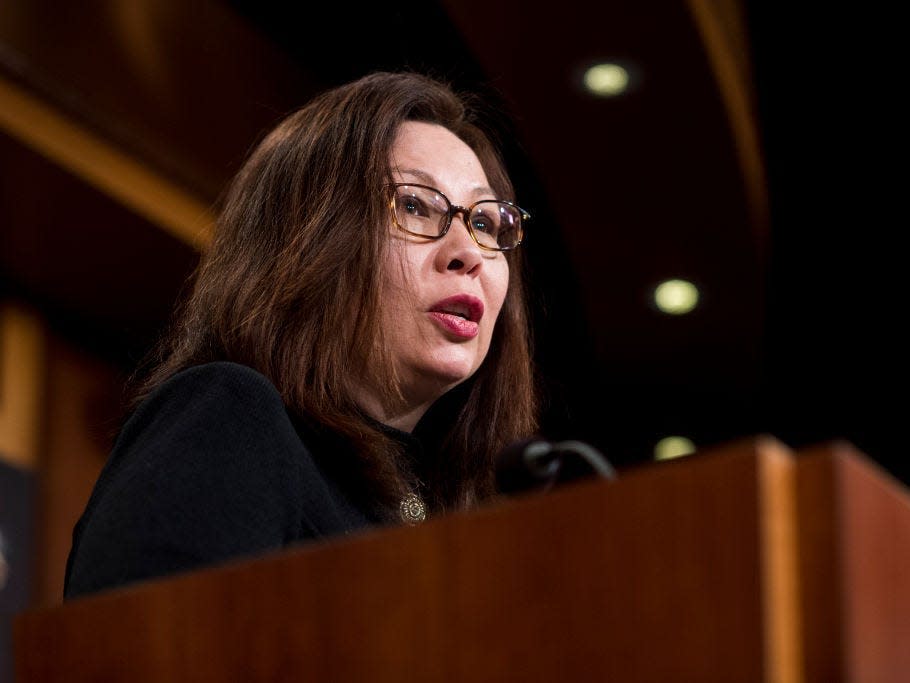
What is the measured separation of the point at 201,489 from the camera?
2.99ft

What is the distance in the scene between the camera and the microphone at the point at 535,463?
821 mm

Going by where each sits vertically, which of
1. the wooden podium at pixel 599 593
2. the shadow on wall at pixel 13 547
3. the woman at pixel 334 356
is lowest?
the wooden podium at pixel 599 593

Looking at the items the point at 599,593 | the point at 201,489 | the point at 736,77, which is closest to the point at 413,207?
the point at 201,489

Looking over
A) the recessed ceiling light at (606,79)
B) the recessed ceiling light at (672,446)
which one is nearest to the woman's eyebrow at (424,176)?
the recessed ceiling light at (606,79)

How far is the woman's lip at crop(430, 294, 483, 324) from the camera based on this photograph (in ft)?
4.54

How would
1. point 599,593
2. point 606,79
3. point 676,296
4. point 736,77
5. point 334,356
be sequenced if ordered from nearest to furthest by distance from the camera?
point 599,593
point 334,356
point 606,79
point 736,77
point 676,296

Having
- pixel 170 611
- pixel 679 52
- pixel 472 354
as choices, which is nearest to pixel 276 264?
pixel 472 354

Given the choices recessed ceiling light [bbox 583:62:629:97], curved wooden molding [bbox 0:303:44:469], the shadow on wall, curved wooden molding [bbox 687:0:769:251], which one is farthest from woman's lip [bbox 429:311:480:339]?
curved wooden molding [bbox 0:303:44:469]

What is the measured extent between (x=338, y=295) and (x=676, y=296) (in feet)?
9.47

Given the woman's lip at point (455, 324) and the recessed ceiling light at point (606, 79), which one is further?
the recessed ceiling light at point (606, 79)

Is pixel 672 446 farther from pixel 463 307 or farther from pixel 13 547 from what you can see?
pixel 463 307

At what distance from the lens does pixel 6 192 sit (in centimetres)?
346

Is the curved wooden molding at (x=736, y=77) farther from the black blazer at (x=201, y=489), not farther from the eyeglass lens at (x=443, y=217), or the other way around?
the black blazer at (x=201, y=489)

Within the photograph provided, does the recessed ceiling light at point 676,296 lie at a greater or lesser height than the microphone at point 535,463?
greater
